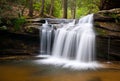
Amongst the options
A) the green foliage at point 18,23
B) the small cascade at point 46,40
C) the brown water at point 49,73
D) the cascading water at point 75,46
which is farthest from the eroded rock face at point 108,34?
the green foliage at point 18,23

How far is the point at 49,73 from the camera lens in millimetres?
8852

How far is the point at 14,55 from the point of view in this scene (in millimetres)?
12680

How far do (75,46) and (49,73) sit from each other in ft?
11.7

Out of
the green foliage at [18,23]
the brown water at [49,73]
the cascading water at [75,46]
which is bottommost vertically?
the brown water at [49,73]

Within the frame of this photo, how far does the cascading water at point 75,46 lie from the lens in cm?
1120

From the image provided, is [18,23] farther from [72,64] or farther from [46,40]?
[72,64]

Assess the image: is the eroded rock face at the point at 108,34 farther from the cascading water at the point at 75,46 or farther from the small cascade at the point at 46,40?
the small cascade at the point at 46,40

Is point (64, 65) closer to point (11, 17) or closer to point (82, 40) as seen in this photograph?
point (82, 40)

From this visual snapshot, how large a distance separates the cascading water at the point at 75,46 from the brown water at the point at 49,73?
94cm

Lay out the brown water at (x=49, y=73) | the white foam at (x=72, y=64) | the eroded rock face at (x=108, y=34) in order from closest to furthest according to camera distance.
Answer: the brown water at (x=49, y=73) < the white foam at (x=72, y=64) < the eroded rock face at (x=108, y=34)

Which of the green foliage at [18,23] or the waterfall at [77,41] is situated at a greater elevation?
the green foliage at [18,23]

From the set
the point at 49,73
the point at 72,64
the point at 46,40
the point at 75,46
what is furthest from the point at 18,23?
the point at 49,73

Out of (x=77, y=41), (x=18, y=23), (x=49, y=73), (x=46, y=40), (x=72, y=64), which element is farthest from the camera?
(x=46, y=40)

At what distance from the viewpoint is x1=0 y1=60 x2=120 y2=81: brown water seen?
812cm
